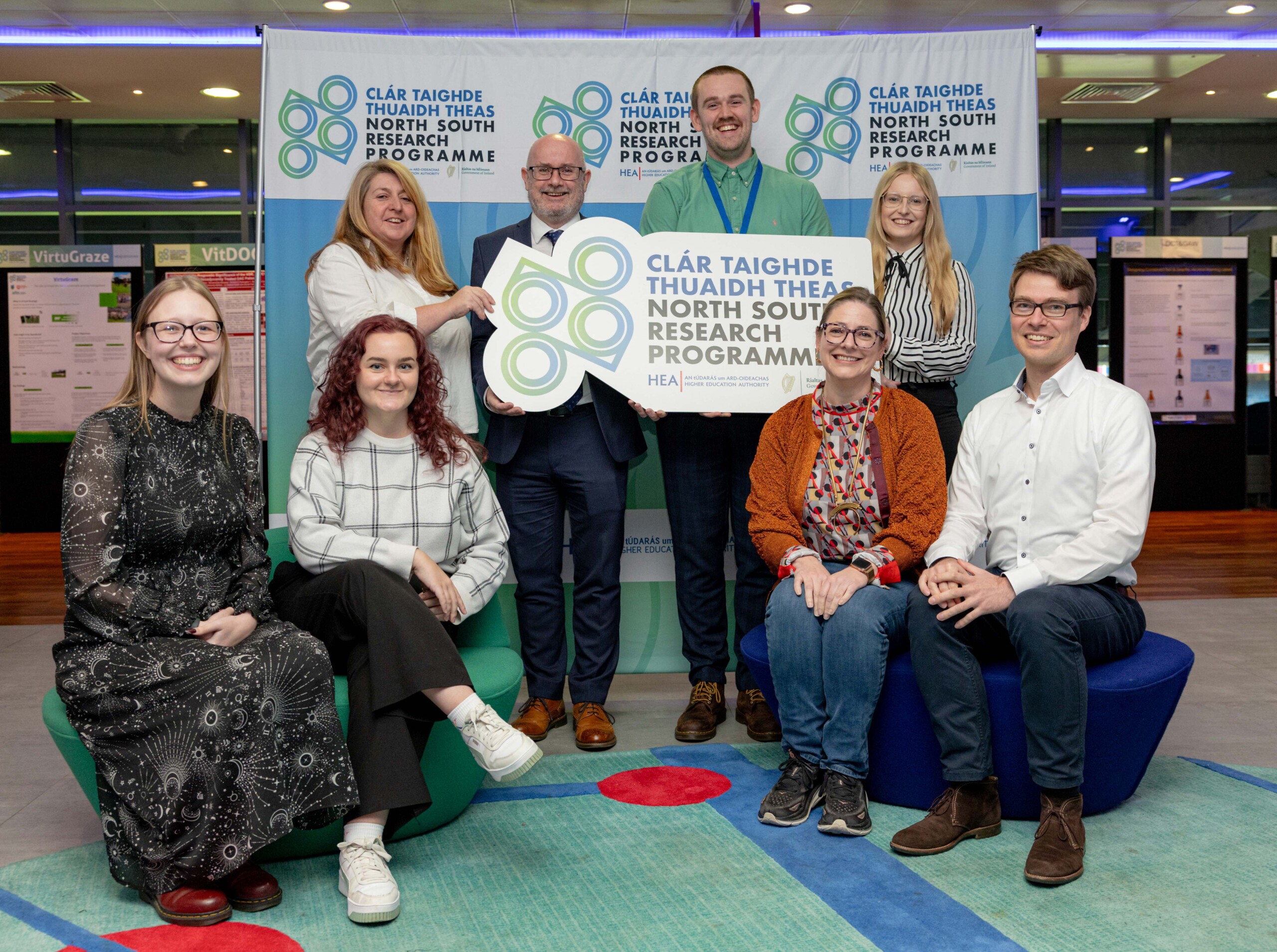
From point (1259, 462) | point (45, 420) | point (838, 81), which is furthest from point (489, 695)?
point (1259, 462)

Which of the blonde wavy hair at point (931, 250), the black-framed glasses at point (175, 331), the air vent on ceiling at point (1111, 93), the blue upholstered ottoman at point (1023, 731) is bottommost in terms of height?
the blue upholstered ottoman at point (1023, 731)

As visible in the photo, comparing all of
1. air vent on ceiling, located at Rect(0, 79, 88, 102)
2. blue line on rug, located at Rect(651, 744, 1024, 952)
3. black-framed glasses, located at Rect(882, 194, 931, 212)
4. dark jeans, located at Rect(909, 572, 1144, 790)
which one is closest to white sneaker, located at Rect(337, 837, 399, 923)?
blue line on rug, located at Rect(651, 744, 1024, 952)

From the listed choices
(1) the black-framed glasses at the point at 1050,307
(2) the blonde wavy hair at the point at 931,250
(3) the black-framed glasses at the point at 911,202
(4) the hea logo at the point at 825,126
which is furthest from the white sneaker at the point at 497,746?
(4) the hea logo at the point at 825,126

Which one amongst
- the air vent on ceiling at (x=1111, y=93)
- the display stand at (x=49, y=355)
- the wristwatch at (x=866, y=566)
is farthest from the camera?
the display stand at (x=49, y=355)

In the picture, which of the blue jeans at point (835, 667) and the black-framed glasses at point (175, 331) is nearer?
the black-framed glasses at point (175, 331)

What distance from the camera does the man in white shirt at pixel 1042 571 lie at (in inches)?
88.1

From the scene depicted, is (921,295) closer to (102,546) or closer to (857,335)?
(857,335)

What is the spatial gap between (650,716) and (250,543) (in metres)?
1.55

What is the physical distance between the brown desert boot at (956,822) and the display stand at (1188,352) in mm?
7495

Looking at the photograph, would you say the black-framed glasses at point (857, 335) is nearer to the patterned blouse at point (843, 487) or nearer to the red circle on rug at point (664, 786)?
the patterned blouse at point (843, 487)

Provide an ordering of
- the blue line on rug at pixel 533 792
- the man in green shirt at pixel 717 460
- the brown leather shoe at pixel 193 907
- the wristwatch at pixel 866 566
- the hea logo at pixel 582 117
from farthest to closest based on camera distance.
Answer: the hea logo at pixel 582 117, the man in green shirt at pixel 717 460, the blue line on rug at pixel 533 792, the wristwatch at pixel 866 566, the brown leather shoe at pixel 193 907

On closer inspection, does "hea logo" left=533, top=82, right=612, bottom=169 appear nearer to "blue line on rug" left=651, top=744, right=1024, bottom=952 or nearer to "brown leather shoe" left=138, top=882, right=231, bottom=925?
"blue line on rug" left=651, top=744, right=1024, bottom=952

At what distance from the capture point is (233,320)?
26.2ft

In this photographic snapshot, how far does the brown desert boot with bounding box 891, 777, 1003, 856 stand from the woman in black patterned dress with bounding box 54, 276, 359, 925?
117cm
